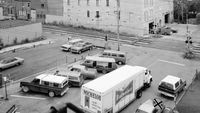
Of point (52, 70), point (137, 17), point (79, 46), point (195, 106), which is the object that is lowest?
point (195, 106)

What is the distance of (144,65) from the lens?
108 feet

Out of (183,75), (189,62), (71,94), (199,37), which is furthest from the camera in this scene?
Result: (199,37)

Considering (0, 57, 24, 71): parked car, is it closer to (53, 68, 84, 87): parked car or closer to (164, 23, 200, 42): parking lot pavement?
(53, 68, 84, 87): parked car

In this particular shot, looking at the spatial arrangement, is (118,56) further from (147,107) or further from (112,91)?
(112,91)

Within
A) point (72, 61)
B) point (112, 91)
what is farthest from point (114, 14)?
point (112, 91)

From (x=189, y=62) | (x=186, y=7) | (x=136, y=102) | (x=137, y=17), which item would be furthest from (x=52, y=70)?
(x=186, y=7)

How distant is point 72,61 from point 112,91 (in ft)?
54.0

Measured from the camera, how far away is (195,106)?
2070 centimetres

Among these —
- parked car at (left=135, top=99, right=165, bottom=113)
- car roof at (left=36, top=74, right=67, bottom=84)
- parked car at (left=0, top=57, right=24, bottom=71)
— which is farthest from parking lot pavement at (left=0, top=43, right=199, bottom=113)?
parked car at (left=0, top=57, right=24, bottom=71)

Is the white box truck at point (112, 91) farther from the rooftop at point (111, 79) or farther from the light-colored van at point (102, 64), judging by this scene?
the light-colored van at point (102, 64)

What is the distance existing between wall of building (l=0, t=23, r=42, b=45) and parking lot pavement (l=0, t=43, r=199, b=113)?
14.3 metres

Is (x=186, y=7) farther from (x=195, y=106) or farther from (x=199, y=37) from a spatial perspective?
(x=195, y=106)

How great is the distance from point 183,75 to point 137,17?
77.3 ft

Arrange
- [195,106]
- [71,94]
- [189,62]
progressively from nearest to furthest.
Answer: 1. [195,106]
2. [71,94]
3. [189,62]
